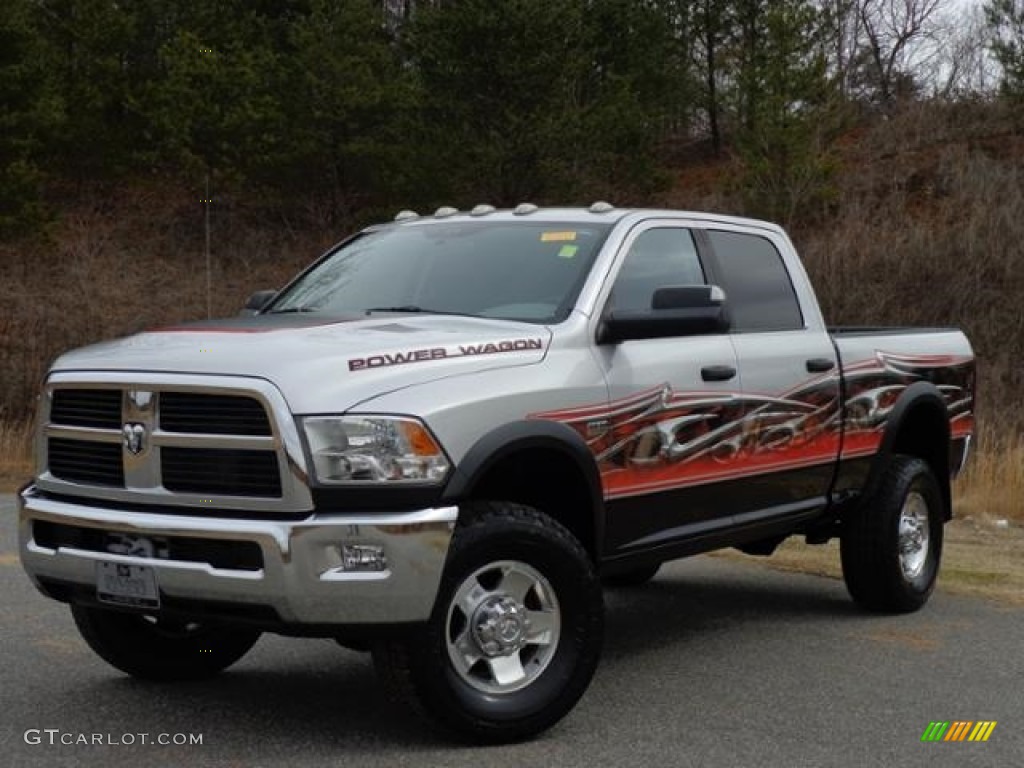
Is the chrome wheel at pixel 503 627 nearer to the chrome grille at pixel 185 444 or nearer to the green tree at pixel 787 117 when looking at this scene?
the chrome grille at pixel 185 444

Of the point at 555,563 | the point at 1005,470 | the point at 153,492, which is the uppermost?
the point at 153,492

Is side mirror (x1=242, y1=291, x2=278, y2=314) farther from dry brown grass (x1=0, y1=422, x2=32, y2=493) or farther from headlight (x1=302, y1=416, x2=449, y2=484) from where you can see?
dry brown grass (x1=0, y1=422, x2=32, y2=493)

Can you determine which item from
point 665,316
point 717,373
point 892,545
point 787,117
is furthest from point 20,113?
point 665,316

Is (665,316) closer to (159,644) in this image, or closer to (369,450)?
(369,450)

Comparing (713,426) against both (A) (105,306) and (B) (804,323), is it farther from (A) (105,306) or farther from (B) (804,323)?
(A) (105,306)

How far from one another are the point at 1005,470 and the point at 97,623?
10525mm

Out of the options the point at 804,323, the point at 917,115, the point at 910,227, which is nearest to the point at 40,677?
the point at 804,323

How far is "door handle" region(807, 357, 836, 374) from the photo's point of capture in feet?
22.8

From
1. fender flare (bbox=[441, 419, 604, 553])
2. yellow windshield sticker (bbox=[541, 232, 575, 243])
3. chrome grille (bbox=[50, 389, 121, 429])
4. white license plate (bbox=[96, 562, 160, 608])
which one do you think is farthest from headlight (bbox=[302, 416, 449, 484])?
yellow windshield sticker (bbox=[541, 232, 575, 243])

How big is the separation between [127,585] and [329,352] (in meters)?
1.05

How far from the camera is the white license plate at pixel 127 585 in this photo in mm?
4816

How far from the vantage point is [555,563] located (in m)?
5.11

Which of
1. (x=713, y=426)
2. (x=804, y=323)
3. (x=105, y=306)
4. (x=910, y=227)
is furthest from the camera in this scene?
(x=910, y=227)

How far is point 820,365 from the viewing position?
23.1 ft
